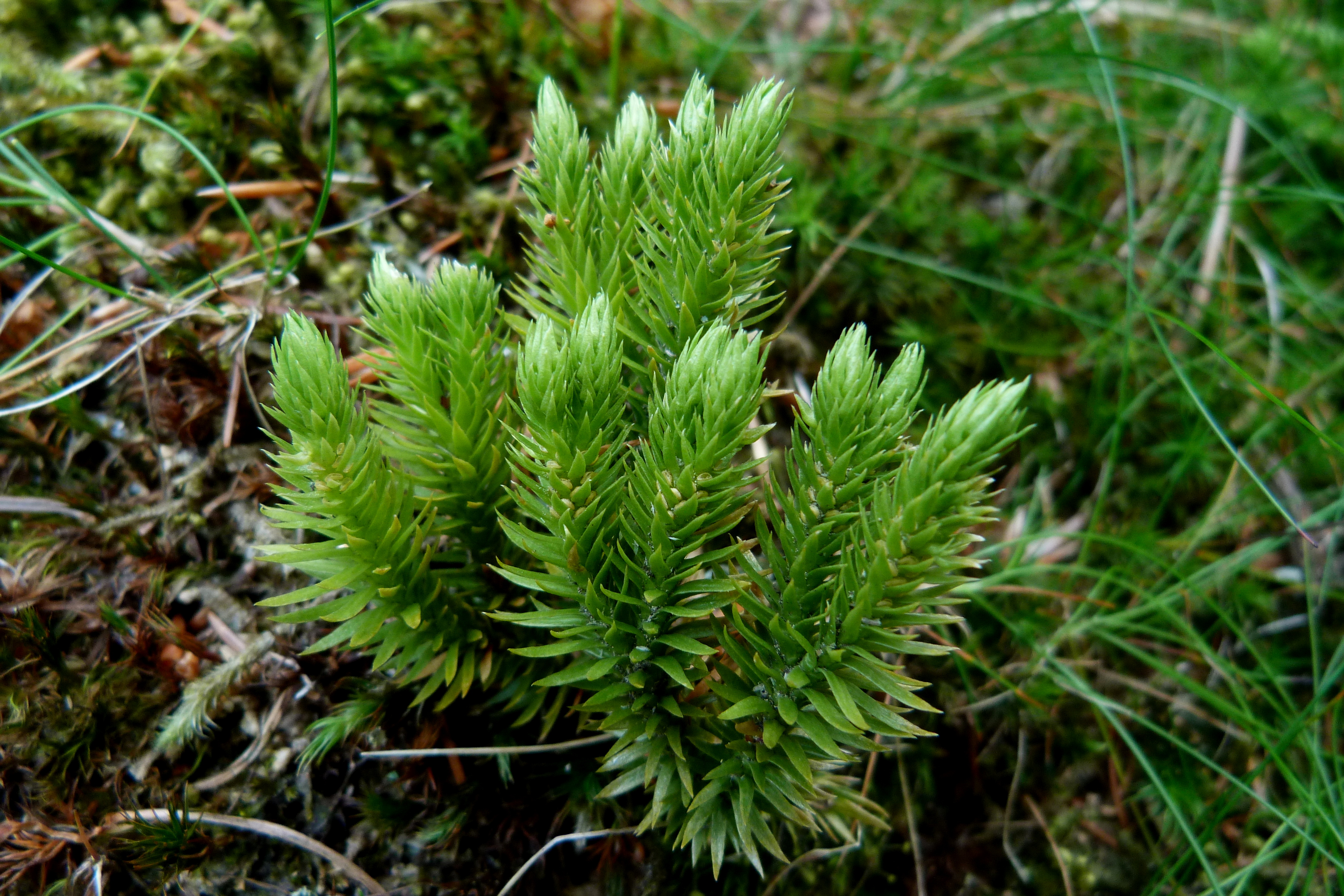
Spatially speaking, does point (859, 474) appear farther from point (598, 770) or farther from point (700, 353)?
point (598, 770)

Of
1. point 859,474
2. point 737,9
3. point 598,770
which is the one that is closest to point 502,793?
point 598,770

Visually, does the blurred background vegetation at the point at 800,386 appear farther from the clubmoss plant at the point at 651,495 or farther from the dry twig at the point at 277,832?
the clubmoss plant at the point at 651,495

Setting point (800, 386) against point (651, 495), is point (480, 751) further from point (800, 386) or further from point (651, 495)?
point (800, 386)

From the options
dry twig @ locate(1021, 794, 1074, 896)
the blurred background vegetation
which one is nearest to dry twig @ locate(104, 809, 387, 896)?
the blurred background vegetation

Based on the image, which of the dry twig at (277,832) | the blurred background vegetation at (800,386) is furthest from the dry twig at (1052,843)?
the dry twig at (277,832)

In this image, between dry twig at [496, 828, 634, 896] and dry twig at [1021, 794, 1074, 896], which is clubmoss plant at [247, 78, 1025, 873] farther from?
dry twig at [1021, 794, 1074, 896]

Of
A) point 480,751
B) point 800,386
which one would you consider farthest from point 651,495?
point 800,386
